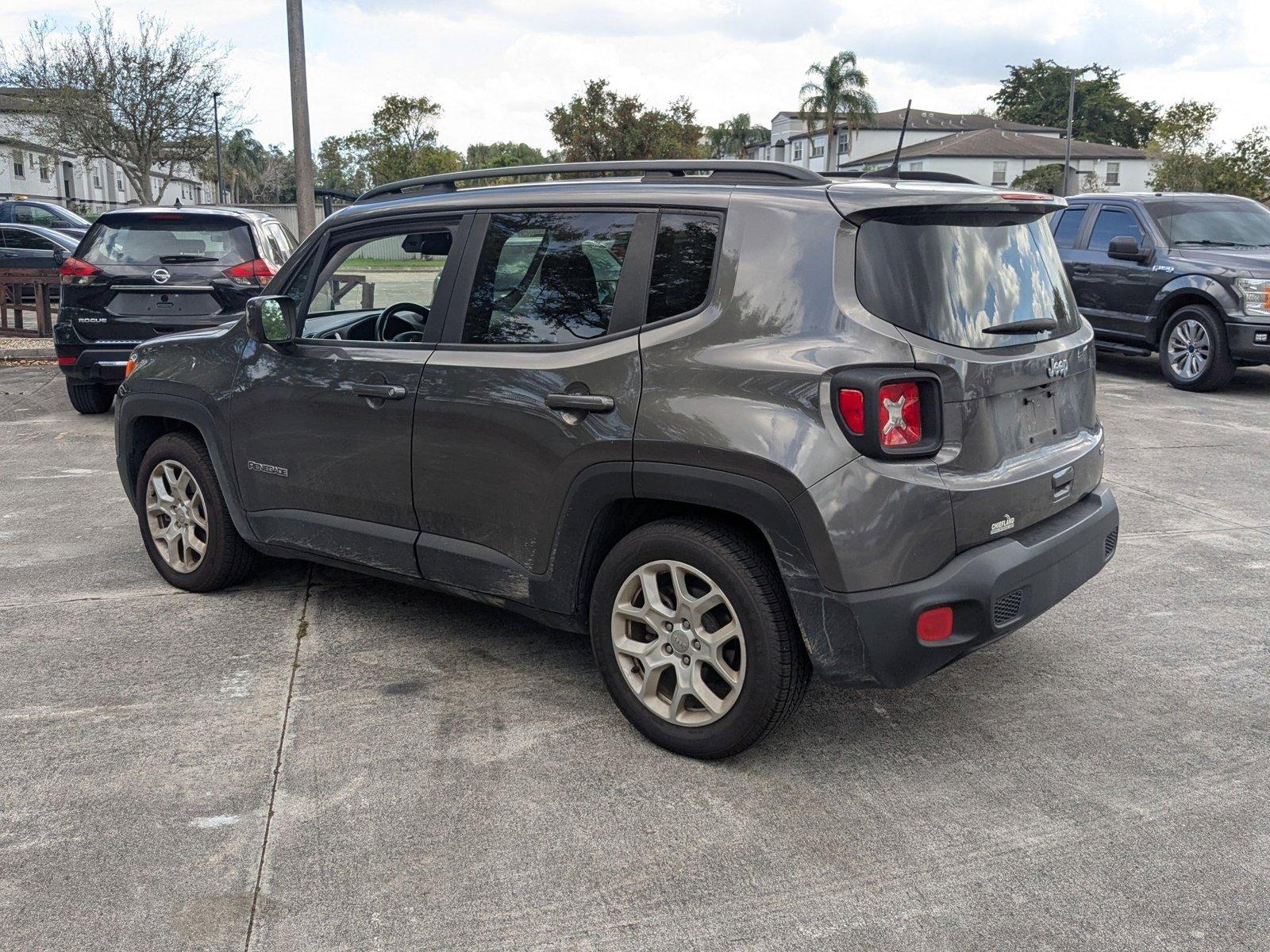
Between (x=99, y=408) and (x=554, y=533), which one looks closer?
(x=554, y=533)

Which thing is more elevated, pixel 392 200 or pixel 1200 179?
pixel 1200 179

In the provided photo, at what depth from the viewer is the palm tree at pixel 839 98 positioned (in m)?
78.4

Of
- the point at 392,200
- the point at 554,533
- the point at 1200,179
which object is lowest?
the point at 554,533

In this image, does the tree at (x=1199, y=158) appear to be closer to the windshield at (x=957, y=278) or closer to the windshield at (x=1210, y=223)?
the windshield at (x=1210, y=223)

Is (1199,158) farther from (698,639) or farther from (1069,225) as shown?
(698,639)

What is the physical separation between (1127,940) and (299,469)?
332 centimetres

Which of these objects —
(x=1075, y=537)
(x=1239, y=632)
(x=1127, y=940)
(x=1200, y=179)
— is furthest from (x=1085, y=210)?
(x=1200, y=179)

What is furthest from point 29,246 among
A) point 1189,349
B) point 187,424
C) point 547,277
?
point 547,277

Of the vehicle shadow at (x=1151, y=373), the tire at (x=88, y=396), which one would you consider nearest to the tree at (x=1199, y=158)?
the vehicle shadow at (x=1151, y=373)

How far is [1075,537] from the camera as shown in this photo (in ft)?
11.9

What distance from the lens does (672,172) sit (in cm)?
380

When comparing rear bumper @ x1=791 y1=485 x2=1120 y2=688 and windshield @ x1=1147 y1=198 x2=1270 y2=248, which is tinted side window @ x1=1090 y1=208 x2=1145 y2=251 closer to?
windshield @ x1=1147 y1=198 x2=1270 y2=248

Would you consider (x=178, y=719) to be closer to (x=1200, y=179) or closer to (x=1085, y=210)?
(x=1085, y=210)

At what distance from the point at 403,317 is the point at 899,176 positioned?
193 centimetres
